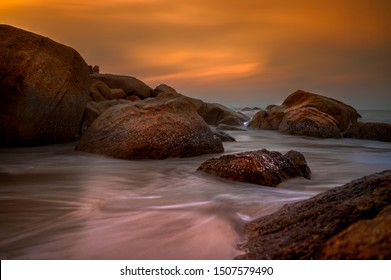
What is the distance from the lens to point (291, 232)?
1558 mm

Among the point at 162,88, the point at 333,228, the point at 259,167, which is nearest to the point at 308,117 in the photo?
the point at 259,167

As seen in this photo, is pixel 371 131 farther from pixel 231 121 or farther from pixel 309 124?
pixel 231 121

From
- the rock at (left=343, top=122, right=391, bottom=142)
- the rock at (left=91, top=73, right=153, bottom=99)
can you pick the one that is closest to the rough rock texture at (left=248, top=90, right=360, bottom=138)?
the rock at (left=343, top=122, right=391, bottom=142)

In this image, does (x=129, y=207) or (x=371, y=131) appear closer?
(x=129, y=207)

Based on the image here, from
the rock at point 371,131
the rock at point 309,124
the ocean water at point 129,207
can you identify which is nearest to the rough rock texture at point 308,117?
the rock at point 309,124

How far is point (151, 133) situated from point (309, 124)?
6.71m

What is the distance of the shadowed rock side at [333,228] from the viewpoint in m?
1.10

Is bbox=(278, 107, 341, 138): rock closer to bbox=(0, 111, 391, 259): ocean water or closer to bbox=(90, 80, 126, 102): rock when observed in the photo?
bbox=(0, 111, 391, 259): ocean water

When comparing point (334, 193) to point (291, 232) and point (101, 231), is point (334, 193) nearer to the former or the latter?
point (291, 232)

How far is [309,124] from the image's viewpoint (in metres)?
10.1

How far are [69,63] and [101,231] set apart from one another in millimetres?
5101

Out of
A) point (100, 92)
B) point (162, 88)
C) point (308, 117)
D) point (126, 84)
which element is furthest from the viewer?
point (162, 88)

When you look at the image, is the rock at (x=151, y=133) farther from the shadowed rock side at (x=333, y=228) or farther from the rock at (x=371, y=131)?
the rock at (x=371, y=131)
